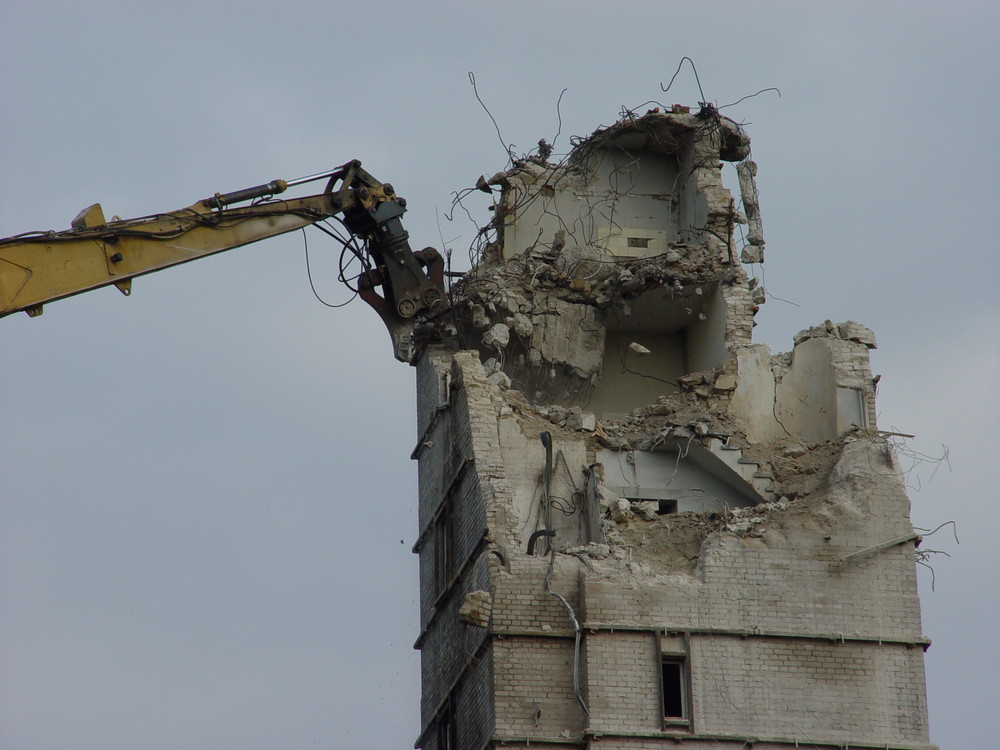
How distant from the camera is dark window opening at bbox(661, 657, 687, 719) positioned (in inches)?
1066

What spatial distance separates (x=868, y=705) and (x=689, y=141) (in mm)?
10606

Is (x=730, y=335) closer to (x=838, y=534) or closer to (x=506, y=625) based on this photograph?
(x=838, y=534)

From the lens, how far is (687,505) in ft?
99.9

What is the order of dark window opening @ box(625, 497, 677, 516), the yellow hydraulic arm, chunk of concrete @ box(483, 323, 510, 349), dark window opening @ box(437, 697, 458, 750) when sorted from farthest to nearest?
chunk of concrete @ box(483, 323, 510, 349) → dark window opening @ box(625, 497, 677, 516) → dark window opening @ box(437, 697, 458, 750) → the yellow hydraulic arm

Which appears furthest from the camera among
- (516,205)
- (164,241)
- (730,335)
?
(516,205)

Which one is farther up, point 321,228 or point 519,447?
point 321,228

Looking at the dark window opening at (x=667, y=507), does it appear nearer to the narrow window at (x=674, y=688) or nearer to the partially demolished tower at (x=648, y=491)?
the partially demolished tower at (x=648, y=491)

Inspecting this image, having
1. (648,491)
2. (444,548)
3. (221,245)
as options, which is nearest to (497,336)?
(444,548)

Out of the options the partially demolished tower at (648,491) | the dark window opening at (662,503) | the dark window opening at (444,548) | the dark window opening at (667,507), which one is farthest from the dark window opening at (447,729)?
the dark window opening at (667,507)

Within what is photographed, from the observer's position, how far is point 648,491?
30.4 meters

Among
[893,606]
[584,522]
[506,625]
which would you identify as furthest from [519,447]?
[893,606]

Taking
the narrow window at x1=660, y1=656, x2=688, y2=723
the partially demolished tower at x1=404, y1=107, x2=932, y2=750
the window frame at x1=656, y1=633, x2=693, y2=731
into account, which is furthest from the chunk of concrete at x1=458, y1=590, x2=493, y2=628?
the narrow window at x1=660, y1=656, x2=688, y2=723

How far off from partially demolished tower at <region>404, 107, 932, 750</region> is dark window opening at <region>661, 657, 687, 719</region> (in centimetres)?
3

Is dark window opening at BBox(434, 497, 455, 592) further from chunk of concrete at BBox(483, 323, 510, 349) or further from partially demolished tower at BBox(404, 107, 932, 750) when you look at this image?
chunk of concrete at BBox(483, 323, 510, 349)
